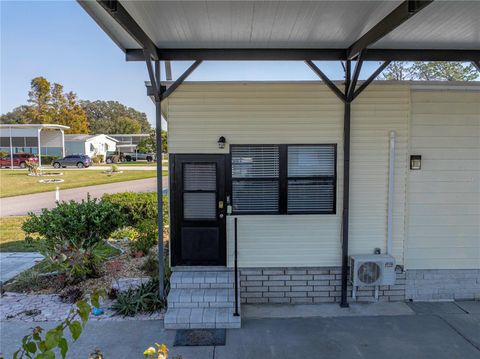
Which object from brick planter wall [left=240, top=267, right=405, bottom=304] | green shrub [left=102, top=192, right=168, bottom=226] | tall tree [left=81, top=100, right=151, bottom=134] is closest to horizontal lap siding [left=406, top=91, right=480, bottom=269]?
brick planter wall [left=240, top=267, right=405, bottom=304]

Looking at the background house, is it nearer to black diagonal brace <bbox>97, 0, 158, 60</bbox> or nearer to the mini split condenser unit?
black diagonal brace <bbox>97, 0, 158, 60</bbox>

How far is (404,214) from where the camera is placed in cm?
485

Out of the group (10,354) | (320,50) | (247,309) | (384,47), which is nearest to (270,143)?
A: (320,50)

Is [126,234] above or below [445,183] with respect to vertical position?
below

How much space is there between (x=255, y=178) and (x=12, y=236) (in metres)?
6.59

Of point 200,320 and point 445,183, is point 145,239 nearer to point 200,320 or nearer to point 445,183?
point 200,320

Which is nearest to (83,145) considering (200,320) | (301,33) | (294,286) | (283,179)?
(283,179)

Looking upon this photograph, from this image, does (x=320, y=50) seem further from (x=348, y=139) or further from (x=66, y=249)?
(x=66, y=249)

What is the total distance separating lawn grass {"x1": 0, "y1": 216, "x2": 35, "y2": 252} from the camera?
7.21 metres

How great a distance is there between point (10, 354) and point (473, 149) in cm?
603

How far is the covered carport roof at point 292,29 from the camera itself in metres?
3.26

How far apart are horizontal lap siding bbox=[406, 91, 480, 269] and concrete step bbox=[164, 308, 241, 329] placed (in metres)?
2.60

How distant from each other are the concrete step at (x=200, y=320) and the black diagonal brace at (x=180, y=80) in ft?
8.76

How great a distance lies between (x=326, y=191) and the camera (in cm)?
486
